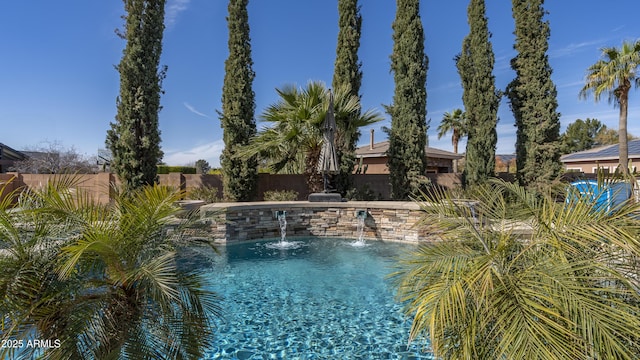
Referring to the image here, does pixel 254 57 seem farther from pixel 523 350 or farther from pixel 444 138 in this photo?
pixel 444 138

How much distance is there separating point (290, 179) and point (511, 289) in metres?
12.8

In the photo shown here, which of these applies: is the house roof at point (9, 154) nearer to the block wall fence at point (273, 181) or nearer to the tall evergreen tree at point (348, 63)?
the block wall fence at point (273, 181)

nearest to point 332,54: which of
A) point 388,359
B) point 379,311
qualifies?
point 379,311

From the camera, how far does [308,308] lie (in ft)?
15.7

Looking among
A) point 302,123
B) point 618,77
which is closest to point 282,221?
point 302,123

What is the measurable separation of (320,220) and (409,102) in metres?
6.71

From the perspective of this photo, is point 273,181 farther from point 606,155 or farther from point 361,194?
point 606,155

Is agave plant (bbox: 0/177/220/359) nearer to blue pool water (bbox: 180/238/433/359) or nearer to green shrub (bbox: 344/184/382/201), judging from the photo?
blue pool water (bbox: 180/238/433/359)

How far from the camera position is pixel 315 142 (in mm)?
11750

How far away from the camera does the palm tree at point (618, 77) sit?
14398 mm

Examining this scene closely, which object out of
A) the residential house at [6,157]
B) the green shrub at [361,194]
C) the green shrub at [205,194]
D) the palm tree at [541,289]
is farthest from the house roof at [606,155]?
the residential house at [6,157]

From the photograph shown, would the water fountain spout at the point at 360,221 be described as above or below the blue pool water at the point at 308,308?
above

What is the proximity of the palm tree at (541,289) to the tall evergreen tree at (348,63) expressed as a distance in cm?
1112

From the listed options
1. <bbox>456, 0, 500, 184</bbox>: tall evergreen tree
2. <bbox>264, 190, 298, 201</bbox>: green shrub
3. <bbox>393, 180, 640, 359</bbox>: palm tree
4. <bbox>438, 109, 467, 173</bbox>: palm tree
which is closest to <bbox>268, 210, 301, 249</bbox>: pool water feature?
<bbox>264, 190, 298, 201</bbox>: green shrub
